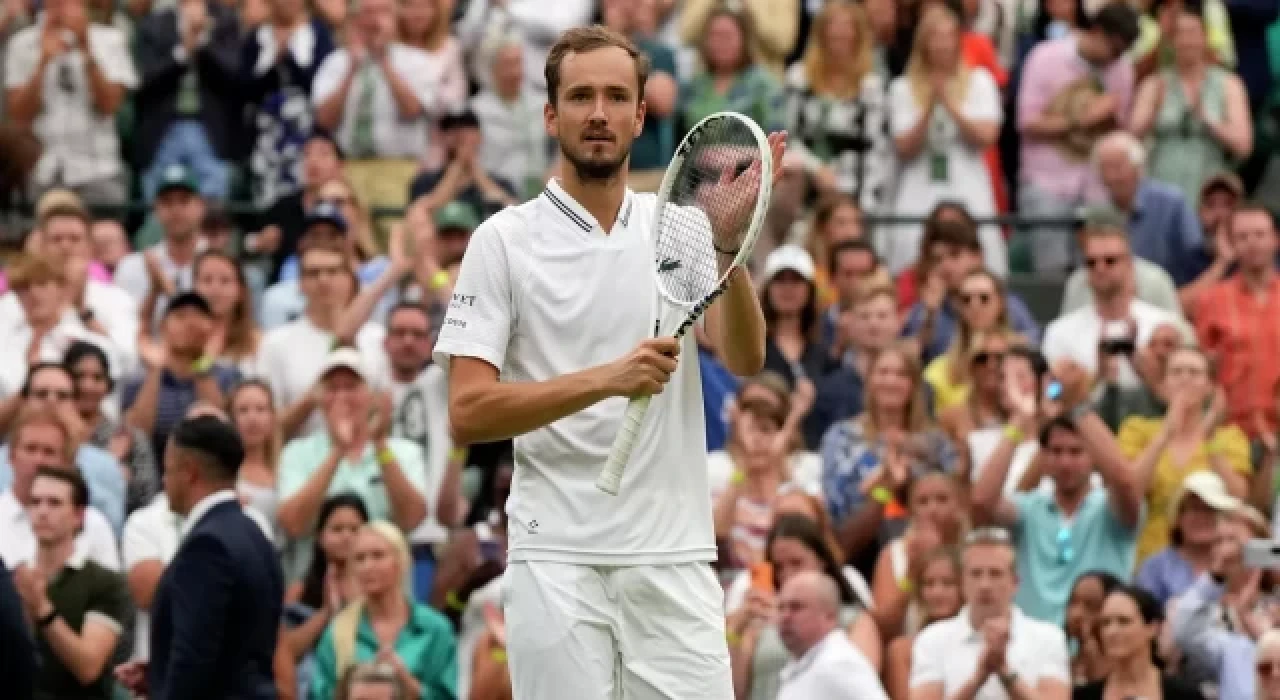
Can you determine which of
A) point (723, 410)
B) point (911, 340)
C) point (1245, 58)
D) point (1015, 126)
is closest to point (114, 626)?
point (723, 410)

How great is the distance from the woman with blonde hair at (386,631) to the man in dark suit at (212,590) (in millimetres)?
1492

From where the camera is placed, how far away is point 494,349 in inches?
291

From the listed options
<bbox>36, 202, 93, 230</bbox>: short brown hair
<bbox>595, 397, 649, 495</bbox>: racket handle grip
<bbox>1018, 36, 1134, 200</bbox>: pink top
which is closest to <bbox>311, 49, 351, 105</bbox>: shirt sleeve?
<bbox>36, 202, 93, 230</bbox>: short brown hair

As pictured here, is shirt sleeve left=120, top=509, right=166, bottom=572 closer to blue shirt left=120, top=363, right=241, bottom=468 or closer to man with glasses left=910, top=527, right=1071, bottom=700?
blue shirt left=120, top=363, right=241, bottom=468

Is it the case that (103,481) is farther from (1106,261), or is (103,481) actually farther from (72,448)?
(1106,261)

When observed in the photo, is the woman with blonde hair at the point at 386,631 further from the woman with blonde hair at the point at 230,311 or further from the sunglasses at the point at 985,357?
the sunglasses at the point at 985,357

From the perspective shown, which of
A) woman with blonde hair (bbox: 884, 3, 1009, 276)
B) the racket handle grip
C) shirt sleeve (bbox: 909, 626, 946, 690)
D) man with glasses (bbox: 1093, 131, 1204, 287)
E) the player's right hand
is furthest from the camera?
woman with blonde hair (bbox: 884, 3, 1009, 276)

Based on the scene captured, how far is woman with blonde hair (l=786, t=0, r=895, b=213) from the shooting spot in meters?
16.2

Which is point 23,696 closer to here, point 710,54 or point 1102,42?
point 710,54

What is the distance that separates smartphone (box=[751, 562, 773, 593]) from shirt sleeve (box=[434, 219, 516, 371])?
4575 mm

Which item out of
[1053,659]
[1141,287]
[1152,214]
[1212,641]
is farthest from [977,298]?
[1053,659]

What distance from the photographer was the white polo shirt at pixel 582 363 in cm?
734

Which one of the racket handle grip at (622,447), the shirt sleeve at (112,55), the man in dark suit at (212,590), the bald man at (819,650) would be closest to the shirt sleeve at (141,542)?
the man in dark suit at (212,590)

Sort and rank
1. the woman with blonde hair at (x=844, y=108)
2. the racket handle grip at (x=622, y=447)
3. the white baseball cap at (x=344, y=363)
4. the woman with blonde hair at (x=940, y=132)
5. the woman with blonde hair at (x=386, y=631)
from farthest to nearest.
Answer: the woman with blonde hair at (x=844, y=108)
the woman with blonde hair at (x=940, y=132)
the white baseball cap at (x=344, y=363)
the woman with blonde hair at (x=386, y=631)
the racket handle grip at (x=622, y=447)
